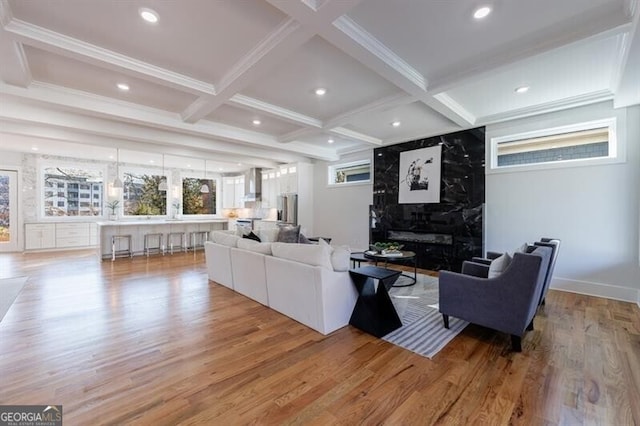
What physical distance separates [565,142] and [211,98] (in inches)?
224

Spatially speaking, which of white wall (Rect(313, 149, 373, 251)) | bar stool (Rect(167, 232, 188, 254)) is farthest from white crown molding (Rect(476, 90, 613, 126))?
bar stool (Rect(167, 232, 188, 254))

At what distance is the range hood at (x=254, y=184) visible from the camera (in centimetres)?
998

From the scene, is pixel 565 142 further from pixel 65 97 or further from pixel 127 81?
pixel 65 97

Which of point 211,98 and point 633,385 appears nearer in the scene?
point 633,385

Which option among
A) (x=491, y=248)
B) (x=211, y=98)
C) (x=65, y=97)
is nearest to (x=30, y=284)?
(x=65, y=97)

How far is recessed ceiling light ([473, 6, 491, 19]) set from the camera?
2281mm

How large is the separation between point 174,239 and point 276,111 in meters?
6.18

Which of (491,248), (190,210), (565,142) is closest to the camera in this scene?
(565,142)

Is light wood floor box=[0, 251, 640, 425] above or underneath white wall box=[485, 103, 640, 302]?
underneath

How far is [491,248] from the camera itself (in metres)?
5.28

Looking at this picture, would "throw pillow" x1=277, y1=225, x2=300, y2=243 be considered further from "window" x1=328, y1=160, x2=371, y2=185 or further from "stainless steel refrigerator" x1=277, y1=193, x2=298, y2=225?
"stainless steel refrigerator" x1=277, y1=193, x2=298, y2=225

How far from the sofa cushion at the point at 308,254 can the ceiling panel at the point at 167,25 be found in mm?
2223

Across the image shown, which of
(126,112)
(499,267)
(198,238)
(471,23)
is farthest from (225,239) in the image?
(198,238)

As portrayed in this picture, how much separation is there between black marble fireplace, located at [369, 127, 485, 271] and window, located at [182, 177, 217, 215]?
773 cm
